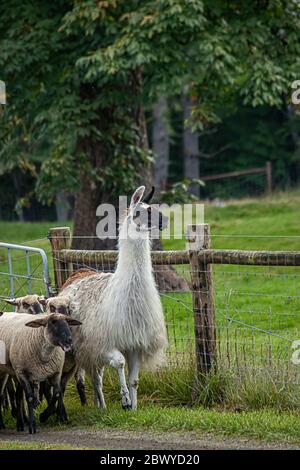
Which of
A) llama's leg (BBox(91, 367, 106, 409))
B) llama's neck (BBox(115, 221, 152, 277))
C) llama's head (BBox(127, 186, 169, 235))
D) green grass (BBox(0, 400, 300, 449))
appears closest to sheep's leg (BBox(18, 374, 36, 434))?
green grass (BBox(0, 400, 300, 449))

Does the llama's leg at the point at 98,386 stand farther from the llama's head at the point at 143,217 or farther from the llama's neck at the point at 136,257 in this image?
the llama's head at the point at 143,217

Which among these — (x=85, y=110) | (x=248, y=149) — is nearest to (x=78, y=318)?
(x=85, y=110)

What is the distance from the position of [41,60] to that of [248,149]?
86.2 feet

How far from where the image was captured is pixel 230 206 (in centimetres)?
2528

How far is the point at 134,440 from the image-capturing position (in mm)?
8273

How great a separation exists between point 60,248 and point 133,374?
219cm

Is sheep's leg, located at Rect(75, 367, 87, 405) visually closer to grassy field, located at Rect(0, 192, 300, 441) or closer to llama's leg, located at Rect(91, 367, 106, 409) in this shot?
grassy field, located at Rect(0, 192, 300, 441)

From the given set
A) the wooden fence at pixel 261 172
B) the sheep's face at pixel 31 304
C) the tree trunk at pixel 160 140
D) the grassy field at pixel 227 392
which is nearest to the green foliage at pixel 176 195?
the grassy field at pixel 227 392

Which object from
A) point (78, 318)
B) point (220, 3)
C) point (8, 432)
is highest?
point (220, 3)

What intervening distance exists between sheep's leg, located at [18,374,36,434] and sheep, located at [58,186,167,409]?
2.53ft

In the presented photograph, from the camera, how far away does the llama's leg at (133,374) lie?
932 centimetres

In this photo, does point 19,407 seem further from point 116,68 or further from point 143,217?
point 116,68

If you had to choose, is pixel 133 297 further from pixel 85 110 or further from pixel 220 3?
pixel 220 3
